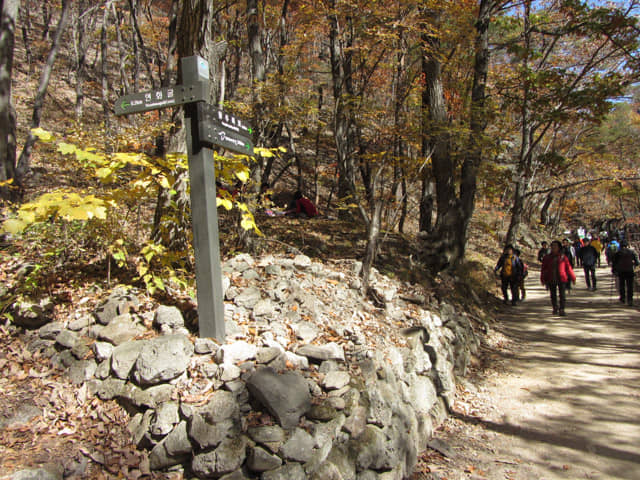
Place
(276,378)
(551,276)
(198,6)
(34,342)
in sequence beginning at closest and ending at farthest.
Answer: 1. (276,378)
2. (34,342)
3. (198,6)
4. (551,276)

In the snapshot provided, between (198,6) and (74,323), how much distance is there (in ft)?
12.1

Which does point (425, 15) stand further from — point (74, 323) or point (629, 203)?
point (629, 203)

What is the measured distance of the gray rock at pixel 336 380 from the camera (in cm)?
343

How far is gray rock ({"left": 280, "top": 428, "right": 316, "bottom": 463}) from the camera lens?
9.33 ft

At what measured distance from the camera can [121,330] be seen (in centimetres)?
348

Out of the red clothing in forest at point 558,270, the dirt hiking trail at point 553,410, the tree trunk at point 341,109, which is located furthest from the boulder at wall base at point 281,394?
the red clothing in forest at point 558,270

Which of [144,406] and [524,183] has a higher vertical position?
[524,183]

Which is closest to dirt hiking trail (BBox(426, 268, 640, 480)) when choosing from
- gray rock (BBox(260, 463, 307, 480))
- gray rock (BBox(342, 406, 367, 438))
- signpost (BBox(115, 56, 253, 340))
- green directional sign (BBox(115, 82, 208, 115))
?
gray rock (BBox(342, 406, 367, 438))

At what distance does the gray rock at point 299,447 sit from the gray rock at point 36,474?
1.47 meters

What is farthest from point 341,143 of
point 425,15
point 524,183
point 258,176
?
point 524,183

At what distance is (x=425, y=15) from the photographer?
296 inches

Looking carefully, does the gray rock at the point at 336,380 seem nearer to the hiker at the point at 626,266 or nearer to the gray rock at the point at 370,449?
the gray rock at the point at 370,449

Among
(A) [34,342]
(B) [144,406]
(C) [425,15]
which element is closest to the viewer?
(B) [144,406]

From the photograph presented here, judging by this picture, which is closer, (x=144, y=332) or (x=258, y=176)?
(x=144, y=332)
